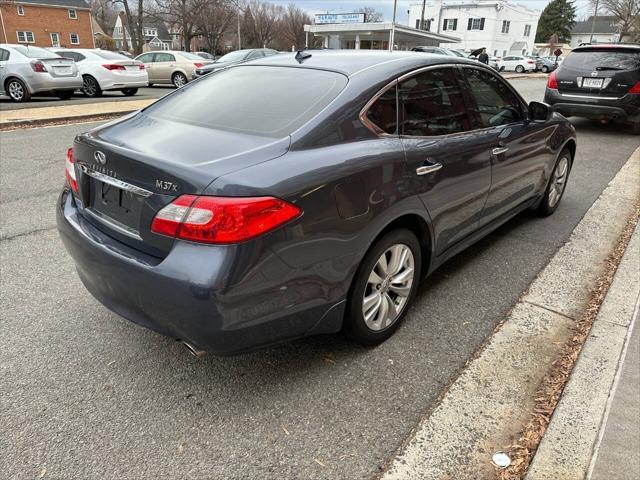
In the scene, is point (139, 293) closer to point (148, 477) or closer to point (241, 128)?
point (148, 477)

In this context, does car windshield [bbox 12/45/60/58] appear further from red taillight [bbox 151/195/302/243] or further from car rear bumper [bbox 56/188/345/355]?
red taillight [bbox 151/195/302/243]

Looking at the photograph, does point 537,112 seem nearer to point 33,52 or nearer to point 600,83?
point 600,83

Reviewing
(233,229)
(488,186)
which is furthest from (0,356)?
(488,186)

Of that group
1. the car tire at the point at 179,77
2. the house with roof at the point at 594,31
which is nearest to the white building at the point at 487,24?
the house with roof at the point at 594,31

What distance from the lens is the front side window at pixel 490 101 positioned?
3588 millimetres

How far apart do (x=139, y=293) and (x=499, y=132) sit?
2.80 meters

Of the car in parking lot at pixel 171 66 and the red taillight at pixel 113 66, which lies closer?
the red taillight at pixel 113 66

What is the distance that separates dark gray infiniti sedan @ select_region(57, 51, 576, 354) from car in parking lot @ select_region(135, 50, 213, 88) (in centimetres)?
1623

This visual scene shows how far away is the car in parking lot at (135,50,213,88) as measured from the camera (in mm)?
18328

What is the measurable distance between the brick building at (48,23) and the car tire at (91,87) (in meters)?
48.6

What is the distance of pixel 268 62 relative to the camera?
3389mm

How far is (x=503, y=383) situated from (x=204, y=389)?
1583 millimetres

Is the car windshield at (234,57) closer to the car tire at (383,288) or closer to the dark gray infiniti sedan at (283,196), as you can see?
the dark gray infiniti sedan at (283,196)

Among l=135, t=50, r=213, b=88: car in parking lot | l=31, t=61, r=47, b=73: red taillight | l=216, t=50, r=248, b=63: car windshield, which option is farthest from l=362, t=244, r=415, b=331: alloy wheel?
l=135, t=50, r=213, b=88: car in parking lot
